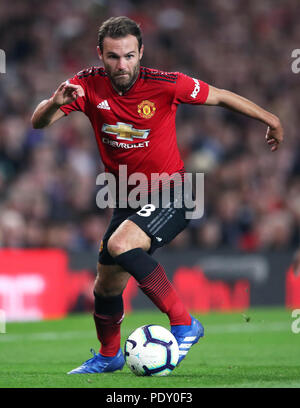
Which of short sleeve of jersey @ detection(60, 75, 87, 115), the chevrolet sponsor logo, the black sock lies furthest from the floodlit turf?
short sleeve of jersey @ detection(60, 75, 87, 115)

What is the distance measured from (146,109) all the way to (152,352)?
1.77 meters

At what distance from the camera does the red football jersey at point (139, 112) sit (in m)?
6.32

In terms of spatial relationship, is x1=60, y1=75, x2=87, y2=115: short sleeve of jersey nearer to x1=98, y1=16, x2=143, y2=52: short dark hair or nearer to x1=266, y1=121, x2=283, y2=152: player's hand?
x1=98, y1=16, x2=143, y2=52: short dark hair

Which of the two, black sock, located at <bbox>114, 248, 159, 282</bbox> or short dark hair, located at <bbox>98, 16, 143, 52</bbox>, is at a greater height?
short dark hair, located at <bbox>98, 16, 143, 52</bbox>

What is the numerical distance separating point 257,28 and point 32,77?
5579mm

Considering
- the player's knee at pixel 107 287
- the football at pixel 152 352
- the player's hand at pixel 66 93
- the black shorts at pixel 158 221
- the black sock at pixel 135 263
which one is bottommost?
the football at pixel 152 352

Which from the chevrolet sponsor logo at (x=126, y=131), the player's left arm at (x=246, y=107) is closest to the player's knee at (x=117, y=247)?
the chevrolet sponsor logo at (x=126, y=131)

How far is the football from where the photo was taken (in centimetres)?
594

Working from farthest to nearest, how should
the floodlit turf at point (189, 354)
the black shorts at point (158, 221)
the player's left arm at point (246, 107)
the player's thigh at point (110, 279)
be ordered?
the player's thigh at point (110, 279)
the player's left arm at point (246, 107)
the black shorts at point (158, 221)
the floodlit turf at point (189, 354)

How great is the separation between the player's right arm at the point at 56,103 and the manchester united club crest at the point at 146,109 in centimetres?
54

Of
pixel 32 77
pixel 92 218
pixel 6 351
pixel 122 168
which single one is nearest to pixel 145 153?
pixel 122 168

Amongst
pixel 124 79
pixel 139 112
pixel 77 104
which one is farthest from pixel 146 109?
pixel 77 104

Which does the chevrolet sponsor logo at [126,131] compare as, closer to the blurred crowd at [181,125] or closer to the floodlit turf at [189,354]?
the floodlit turf at [189,354]

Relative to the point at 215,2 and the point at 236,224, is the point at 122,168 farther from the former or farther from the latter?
the point at 215,2
